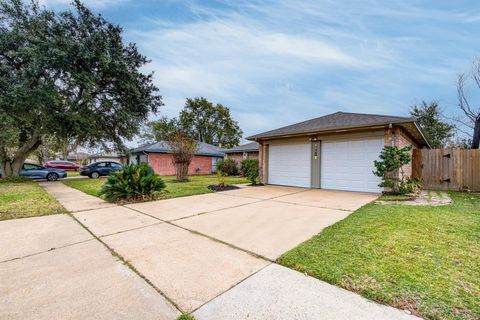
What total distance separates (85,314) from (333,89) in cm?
1707

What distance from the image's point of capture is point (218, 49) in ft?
37.9

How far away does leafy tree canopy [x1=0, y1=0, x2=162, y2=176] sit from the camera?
1204 cm

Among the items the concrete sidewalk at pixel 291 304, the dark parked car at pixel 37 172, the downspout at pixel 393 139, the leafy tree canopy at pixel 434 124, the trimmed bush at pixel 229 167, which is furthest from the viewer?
the leafy tree canopy at pixel 434 124

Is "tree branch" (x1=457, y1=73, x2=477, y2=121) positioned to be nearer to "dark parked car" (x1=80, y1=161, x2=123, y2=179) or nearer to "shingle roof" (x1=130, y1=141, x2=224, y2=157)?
"shingle roof" (x1=130, y1=141, x2=224, y2=157)

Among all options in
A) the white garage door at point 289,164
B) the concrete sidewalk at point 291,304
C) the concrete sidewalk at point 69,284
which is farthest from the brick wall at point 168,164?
the concrete sidewalk at point 291,304

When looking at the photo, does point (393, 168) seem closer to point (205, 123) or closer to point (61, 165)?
point (61, 165)

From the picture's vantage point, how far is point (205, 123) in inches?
1638

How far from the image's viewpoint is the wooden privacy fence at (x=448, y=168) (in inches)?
363

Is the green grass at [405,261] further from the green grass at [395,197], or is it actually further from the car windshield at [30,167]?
the car windshield at [30,167]

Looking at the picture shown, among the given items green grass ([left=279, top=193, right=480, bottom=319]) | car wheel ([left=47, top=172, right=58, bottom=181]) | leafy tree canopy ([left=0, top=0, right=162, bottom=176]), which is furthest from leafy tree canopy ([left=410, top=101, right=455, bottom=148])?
car wheel ([left=47, top=172, right=58, bottom=181])

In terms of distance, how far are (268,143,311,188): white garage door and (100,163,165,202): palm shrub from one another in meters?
6.09

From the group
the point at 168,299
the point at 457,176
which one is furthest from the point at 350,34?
the point at 168,299

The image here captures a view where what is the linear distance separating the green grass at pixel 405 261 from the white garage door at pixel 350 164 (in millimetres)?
4258

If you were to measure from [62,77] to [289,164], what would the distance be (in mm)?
13676
